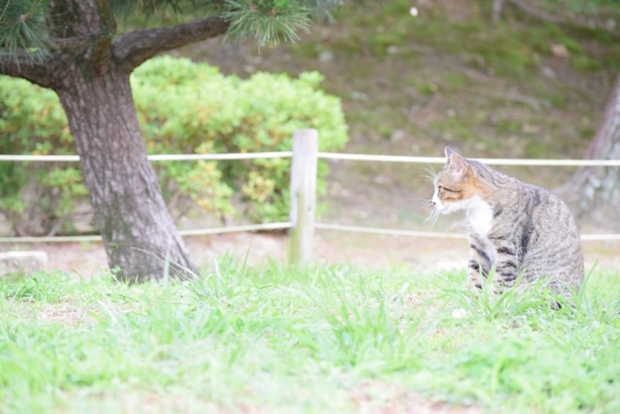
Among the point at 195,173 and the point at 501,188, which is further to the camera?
the point at 195,173

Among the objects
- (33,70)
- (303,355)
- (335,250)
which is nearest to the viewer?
(303,355)

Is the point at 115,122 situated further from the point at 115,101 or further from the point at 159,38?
the point at 159,38

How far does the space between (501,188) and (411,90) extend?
22.0 feet

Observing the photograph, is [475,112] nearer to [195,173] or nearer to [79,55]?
[195,173]

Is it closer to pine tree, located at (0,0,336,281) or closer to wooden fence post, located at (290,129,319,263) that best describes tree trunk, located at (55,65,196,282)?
pine tree, located at (0,0,336,281)

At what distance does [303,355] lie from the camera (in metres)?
2.43

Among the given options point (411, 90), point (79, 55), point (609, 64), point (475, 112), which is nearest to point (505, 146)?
point (475, 112)

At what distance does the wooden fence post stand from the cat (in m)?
1.79

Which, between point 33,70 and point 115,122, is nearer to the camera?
point 33,70

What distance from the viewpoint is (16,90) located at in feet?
18.7

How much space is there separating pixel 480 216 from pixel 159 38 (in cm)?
198

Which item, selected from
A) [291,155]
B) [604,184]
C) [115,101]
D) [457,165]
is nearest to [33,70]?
[115,101]

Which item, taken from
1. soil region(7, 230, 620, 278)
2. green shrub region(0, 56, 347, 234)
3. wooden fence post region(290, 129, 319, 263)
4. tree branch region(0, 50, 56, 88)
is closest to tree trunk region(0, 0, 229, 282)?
tree branch region(0, 50, 56, 88)

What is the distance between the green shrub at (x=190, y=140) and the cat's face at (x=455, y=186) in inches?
110
